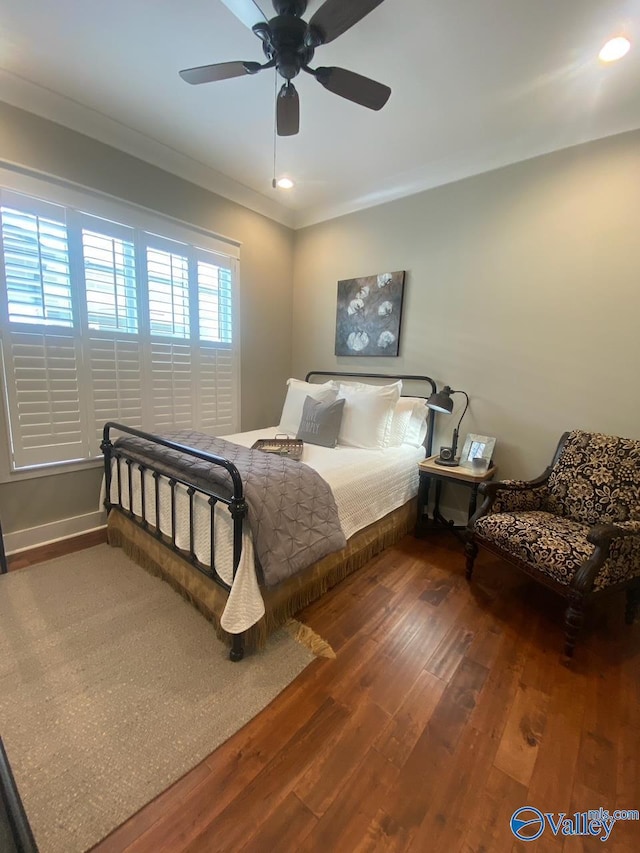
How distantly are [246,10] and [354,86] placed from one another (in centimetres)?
56

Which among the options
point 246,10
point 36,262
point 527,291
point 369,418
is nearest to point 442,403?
point 369,418

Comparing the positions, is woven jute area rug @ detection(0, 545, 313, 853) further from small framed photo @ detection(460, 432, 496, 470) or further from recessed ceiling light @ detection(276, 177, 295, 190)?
recessed ceiling light @ detection(276, 177, 295, 190)

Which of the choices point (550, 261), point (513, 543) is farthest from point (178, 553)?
point (550, 261)

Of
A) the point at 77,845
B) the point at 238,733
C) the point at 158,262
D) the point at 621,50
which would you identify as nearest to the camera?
the point at 77,845

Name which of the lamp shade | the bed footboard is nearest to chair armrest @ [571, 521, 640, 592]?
the lamp shade

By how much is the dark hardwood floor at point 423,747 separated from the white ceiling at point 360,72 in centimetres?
296

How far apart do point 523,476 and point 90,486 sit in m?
3.35

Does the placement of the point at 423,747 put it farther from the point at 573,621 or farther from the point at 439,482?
the point at 439,482

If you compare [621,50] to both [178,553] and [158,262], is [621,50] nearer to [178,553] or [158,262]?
[158,262]

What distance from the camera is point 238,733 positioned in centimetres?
127

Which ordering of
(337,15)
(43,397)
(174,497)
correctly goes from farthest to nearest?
(43,397), (174,497), (337,15)

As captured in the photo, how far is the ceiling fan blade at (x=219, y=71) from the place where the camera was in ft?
5.15

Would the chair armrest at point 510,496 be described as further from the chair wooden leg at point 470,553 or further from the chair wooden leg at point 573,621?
the chair wooden leg at point 573,621

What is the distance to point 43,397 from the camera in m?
2.34
